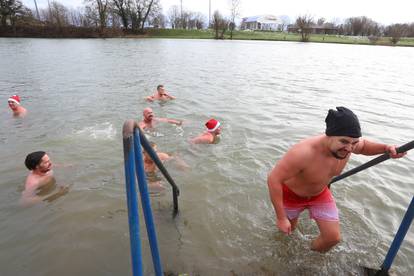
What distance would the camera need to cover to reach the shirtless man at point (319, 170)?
8.46 ft

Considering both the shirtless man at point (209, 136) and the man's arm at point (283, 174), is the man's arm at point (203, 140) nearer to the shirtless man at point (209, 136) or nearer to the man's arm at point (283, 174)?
the shirtless man at point (209, 136)

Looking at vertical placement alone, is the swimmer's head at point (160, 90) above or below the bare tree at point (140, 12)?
below

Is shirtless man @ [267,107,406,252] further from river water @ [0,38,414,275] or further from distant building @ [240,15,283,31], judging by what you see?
distant building @ [240,15,283,31]

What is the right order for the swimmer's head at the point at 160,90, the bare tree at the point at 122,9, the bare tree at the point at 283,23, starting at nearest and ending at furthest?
the swimmer's head at the point at 160,90
the bare tree at the point at 122,9
the bare tree at the point at 283,23

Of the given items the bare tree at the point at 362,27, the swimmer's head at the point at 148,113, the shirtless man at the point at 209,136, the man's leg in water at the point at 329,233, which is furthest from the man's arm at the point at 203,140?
the bare tree at the point at 362,27

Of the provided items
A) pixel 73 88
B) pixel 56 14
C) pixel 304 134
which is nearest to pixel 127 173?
pixel 304 134

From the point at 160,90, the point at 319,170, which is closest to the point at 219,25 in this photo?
the point at 160,90

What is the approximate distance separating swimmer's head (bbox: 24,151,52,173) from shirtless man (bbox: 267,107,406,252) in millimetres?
4001

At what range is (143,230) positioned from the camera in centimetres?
398

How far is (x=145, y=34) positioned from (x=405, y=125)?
59.0m

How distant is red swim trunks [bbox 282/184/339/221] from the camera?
3234mm

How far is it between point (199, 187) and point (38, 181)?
9.08 feet

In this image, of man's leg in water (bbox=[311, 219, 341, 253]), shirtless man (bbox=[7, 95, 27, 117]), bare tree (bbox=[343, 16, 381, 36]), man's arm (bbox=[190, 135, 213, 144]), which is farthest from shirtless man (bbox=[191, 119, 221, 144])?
bare tree (bbox=[343, 16, 381, 36])

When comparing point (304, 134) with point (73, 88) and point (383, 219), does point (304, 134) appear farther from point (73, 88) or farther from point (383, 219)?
point (73, 88)
